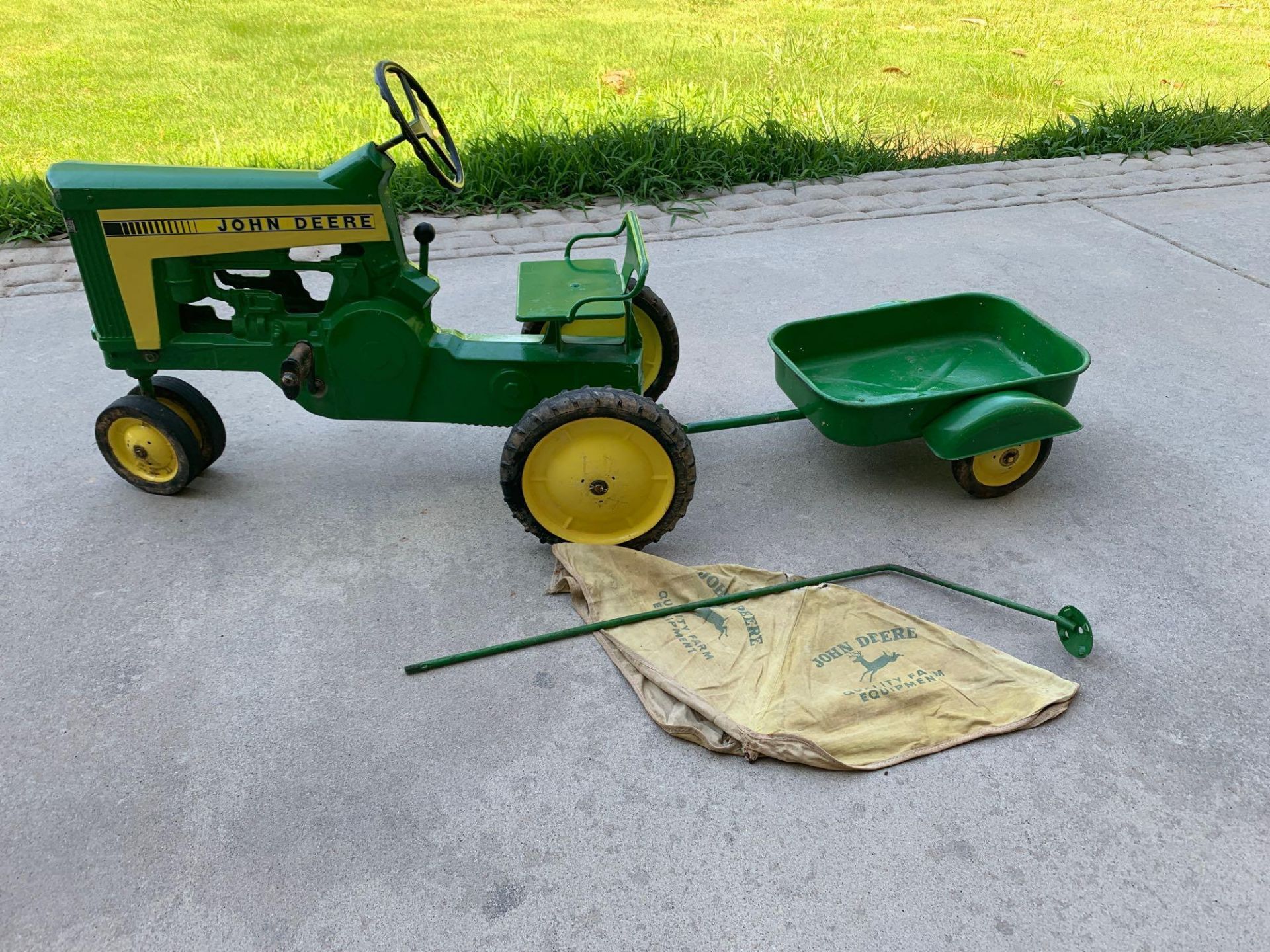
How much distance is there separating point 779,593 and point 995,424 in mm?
724

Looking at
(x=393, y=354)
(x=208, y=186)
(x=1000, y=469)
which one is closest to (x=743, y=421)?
(x=1000, y=469)

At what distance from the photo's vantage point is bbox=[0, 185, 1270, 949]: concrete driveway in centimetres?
178

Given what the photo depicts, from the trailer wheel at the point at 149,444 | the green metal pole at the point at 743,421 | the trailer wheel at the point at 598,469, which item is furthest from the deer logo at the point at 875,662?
the trailer wheel at the point at 149,444

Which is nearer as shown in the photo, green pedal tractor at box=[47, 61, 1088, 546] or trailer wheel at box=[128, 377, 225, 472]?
green pedal tractor at box=[47, 61, 1088, 546]

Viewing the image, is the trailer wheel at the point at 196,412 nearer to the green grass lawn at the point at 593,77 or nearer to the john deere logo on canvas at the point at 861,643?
the john deere logo on canvas at the point at 861,643

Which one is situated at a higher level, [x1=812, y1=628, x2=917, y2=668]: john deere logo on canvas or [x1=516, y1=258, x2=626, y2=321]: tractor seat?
[x1=516, y1=258, x2=626, y2=321]: tractor seat

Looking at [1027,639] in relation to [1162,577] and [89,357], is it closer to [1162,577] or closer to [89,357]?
[1162,577]

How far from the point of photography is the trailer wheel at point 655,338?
10.1 ft

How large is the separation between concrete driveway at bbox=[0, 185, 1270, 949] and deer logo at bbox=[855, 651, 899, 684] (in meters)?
0.22

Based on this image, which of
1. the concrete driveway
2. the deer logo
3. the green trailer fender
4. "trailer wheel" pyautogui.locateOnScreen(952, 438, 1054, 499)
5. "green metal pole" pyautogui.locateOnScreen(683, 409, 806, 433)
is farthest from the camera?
"green metal pole" pyautogui.locateOnScreen(683, 409, 806, 433)

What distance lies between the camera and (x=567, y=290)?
2.80m

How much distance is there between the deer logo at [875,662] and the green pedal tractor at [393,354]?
Result: 59cm

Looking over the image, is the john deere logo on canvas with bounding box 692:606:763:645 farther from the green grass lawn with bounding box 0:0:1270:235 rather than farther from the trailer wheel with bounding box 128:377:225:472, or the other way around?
the green grass lawn with bounding box 0:0:1270:235

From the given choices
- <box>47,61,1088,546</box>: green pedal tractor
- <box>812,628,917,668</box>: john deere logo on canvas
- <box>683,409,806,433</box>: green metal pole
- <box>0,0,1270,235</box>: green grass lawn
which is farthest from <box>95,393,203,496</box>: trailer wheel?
<box>0,0,1270,235</box>: green grass lawn
